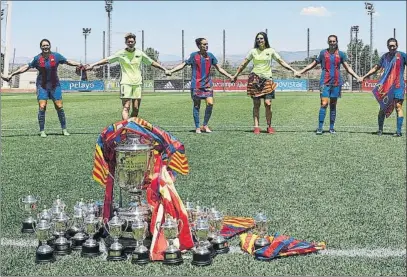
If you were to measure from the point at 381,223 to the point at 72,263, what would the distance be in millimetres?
2457

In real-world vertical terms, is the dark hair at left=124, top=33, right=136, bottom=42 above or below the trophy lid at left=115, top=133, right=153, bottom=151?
above

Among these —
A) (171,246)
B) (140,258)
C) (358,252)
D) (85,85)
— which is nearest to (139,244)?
(140,258)

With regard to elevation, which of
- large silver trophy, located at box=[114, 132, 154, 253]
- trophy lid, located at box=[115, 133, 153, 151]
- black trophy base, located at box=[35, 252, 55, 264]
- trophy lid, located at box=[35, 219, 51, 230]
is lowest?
black trophy base, located at box=[35, 252, 55, 264]

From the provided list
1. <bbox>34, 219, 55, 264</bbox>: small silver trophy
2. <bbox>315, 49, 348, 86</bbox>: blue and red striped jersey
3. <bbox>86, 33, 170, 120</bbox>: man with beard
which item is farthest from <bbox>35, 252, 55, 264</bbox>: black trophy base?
<bbox>315, 49, 348, 86</bbox>: blue and red striped jersey

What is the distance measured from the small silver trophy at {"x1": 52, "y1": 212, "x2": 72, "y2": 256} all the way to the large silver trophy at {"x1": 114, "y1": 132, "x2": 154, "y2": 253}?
1.18 ft

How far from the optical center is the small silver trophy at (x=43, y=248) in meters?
3.89

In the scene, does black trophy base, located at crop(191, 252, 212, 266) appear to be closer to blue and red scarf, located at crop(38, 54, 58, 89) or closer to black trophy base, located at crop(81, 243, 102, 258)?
black trophy base, located at crop(81, 243, 102, 258)

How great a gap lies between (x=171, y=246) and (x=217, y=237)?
1.29ft

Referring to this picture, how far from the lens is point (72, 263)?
3910 millimetres

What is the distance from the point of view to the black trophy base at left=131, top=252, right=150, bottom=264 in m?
3.87

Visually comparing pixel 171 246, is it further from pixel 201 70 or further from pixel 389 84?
pixel 389 84

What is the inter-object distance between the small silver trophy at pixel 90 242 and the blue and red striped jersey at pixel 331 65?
7.72m

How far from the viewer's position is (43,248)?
3.91 m

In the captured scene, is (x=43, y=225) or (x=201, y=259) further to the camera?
(x=43, y=225)
